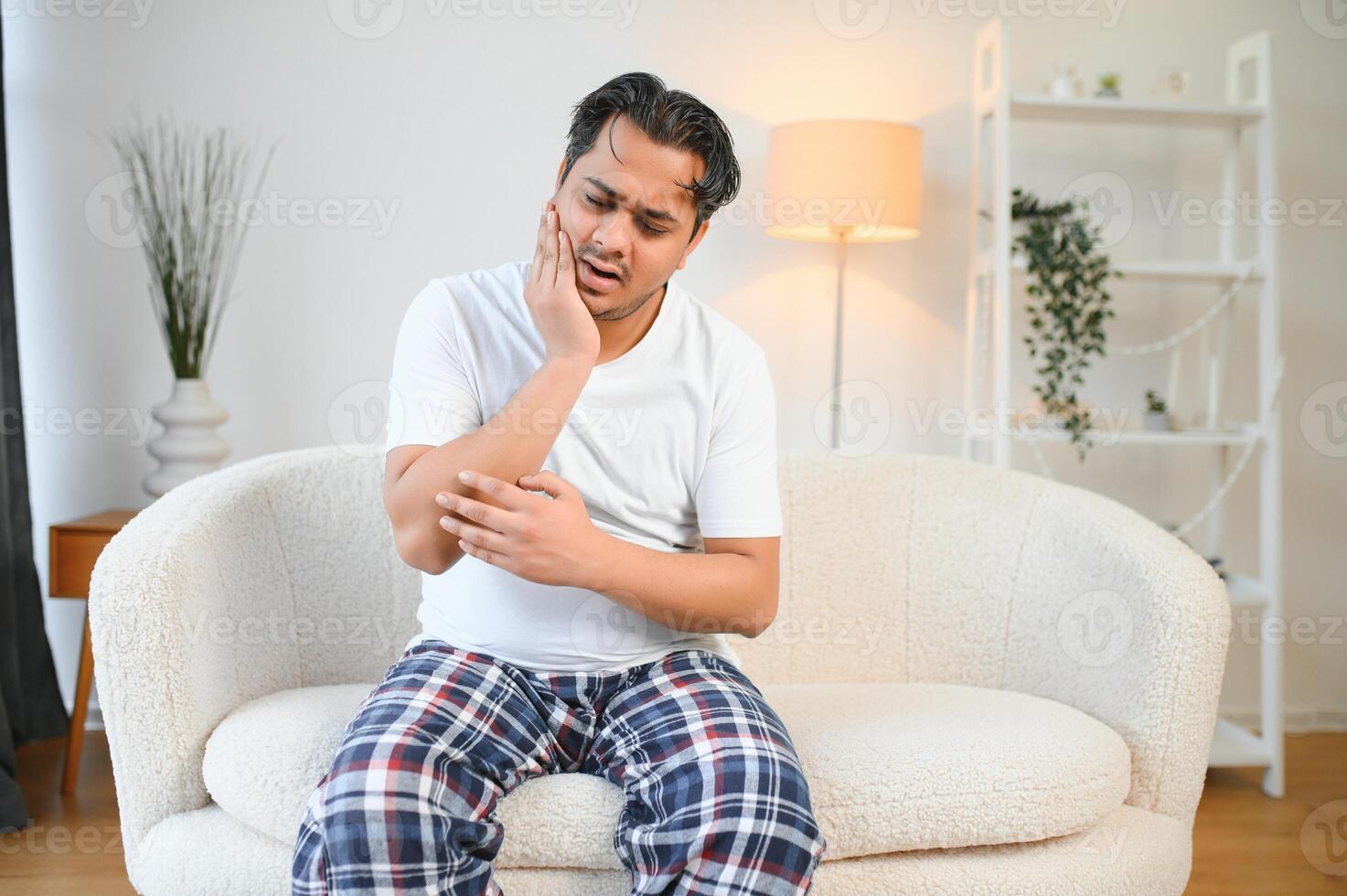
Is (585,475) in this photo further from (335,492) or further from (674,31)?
(674,31)

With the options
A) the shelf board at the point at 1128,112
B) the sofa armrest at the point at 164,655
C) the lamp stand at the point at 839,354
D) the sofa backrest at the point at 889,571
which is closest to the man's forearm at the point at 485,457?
the sofa armrest at the point at 164,655

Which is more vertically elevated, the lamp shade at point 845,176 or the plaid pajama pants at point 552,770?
the lamp shade at point 845,176

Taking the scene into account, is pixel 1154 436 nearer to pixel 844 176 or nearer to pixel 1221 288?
pixel 1221 288

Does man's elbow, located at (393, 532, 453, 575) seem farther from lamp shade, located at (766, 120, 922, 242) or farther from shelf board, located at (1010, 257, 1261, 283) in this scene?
shelf board, located at (1010, 257, 1261, 283)

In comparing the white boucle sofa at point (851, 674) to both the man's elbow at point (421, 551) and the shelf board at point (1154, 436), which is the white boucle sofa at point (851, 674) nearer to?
the man's elbow at point (421, 551)

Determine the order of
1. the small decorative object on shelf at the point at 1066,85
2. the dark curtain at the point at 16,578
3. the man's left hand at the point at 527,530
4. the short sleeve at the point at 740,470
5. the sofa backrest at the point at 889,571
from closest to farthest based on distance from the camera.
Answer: the man's left hand at the point at 527,530 → the short sleeve at the point at 740,470 → the sofa backrest at the point at 889,571 → the dark curtain at the point at 16,578 → the small decorative object on shelf at the point at 1066,85

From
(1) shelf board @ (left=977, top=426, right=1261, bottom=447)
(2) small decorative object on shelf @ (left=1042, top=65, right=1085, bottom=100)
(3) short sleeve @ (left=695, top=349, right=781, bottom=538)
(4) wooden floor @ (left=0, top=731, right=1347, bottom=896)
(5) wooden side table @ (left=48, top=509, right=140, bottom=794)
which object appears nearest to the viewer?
(3) short sleeve @ (left=695, top=349, right=781, bottom=538)

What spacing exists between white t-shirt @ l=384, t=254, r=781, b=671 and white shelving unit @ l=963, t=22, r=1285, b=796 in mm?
1206

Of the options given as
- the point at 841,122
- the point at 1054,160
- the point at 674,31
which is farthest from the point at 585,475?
the point at 1054,160

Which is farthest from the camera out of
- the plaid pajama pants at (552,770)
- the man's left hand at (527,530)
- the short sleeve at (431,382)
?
the short sleeve at (431,382)

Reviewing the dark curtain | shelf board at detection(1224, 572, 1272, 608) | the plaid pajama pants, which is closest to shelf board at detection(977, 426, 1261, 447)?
shelf board at detection(1224, 572, 1272, 608)

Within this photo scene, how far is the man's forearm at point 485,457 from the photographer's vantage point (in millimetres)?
1271

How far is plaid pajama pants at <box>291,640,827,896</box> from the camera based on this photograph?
44.4 inches

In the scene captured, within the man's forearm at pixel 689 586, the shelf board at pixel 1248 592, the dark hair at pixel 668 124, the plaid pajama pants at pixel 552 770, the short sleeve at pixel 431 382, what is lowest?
the shelf board at pixel 1248 592
